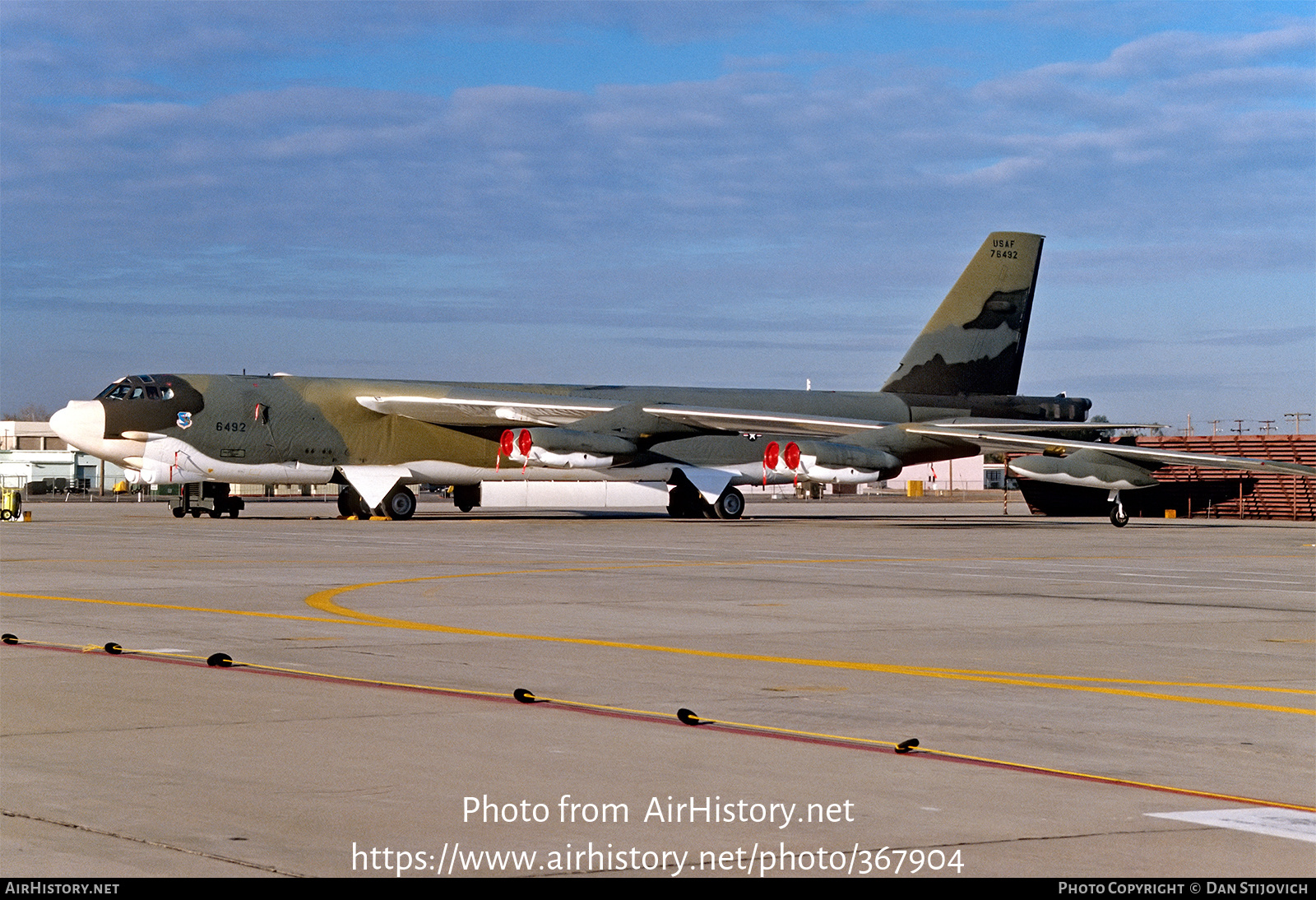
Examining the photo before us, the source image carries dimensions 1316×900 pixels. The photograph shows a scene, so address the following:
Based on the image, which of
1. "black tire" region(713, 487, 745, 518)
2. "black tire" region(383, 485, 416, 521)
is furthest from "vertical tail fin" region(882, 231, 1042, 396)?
"black tire" region(383, 485, 416, 521)

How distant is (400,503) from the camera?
137 feet

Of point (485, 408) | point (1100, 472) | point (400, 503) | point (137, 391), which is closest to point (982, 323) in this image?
point (1100, 472)

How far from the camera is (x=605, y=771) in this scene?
718 centimetres

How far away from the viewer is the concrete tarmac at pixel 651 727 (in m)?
5.75

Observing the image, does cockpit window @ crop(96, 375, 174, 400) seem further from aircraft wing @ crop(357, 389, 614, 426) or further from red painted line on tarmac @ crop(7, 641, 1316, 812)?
red painted line on tarmac @ crop(7, 641, 1316, 812)

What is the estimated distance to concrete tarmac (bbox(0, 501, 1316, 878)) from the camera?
5.75 meters

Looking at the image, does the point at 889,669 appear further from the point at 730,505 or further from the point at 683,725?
the point at 730,505

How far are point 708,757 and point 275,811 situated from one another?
7.69 ft

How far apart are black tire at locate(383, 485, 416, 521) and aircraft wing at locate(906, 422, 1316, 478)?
47.7 feet

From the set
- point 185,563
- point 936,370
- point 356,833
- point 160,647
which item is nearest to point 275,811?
point 356,833

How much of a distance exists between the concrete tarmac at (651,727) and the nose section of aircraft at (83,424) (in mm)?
18832

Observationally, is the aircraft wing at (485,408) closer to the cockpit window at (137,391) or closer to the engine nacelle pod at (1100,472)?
the cockpit window at (137,391)

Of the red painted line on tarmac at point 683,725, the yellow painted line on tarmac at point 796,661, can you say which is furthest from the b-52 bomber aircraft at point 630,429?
the red painted line on tarmac at point 683,725

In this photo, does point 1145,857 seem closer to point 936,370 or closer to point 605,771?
point 605,771
